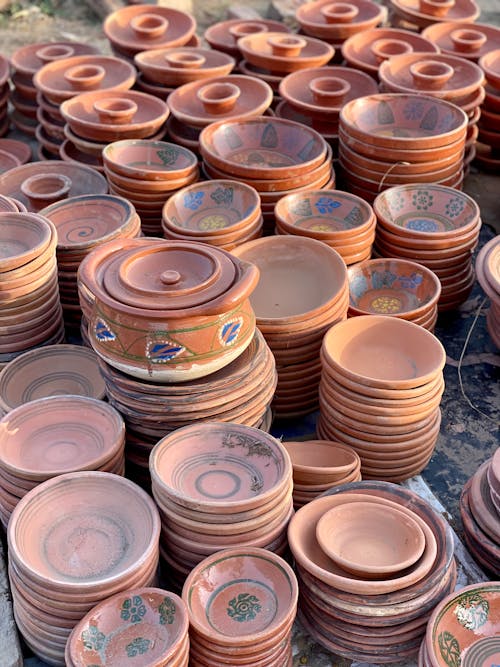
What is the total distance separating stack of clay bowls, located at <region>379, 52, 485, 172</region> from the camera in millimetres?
6824

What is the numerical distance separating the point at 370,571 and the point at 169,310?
152cm

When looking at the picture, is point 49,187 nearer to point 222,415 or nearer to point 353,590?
point 222,415

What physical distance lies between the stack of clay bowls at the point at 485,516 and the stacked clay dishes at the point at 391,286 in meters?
1.43

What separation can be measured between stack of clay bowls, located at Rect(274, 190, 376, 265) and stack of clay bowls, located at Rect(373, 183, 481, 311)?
162mm

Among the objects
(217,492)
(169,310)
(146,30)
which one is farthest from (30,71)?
(217,492)

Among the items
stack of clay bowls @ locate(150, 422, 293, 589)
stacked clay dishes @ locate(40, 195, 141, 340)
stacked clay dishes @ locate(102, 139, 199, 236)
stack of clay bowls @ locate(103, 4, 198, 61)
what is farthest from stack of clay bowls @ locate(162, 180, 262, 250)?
stack of clay bowls @ locate(103, 4, 198, 61)

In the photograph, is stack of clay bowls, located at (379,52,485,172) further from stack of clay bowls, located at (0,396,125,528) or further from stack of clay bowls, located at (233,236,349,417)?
stack of clay bowls, located at (0,396,125,528)

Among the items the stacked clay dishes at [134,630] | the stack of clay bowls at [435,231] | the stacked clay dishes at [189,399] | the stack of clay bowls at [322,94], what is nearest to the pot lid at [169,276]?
the stacked clay dishes at [189,399]

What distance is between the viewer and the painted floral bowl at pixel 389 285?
5.61m

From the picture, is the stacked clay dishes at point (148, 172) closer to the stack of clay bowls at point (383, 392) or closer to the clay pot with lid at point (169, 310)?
the clay pot with lid at point (169, 310)

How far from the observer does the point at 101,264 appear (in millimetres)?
4375

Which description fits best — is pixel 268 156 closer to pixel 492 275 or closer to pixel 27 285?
pixel 492 275

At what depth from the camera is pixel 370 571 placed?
146 inches

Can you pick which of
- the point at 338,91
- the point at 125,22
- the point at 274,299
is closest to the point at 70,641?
the point at 274,299
